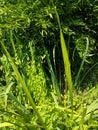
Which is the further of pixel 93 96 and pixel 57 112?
pixel 93 96

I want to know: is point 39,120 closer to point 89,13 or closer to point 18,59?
point 18,59

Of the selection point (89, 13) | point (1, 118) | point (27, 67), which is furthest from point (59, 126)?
point (89, 13)

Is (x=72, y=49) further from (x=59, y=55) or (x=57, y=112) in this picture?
(x=57, y=112)

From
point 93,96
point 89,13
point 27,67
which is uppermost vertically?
point 89,13

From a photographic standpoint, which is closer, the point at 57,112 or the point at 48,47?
the point at 57,112

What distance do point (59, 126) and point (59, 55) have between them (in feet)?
2.57

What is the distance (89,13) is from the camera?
2.73m

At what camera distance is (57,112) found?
2207mm

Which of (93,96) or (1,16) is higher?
(1,16)

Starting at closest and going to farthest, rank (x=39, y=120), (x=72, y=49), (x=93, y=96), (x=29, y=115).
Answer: (x=39, y=120), (x=29, y=115), (x=93, y=96), (x=72, y=49)

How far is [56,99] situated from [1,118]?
1.31 ft

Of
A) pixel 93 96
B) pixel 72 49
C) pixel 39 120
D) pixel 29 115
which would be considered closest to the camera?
pixel 39 120

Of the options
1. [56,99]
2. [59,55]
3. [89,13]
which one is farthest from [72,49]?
[56,99]

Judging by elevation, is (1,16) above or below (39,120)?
above
